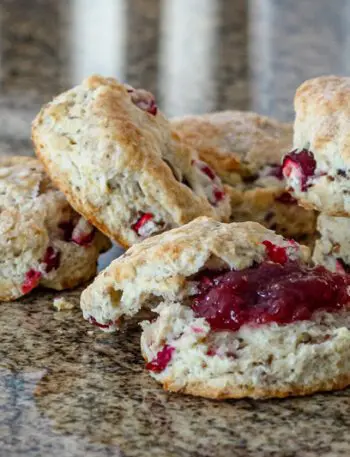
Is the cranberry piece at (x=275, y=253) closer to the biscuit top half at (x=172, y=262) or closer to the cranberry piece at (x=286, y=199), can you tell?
the biscuit top half at (x=172, y=262)

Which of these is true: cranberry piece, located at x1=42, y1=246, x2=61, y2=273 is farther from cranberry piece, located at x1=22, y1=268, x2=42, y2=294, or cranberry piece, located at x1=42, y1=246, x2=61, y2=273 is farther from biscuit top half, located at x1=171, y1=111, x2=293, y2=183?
biscuit top half, located at x1=171, y1=111, x2=293, y2=183

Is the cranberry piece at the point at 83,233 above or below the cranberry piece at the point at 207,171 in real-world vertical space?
below

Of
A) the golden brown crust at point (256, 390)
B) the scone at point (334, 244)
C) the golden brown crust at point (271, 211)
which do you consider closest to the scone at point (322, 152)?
the scone at point (334, 244)

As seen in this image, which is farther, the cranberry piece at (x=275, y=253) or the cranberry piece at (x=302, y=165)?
the cranberry piece at (x=302, y=165)

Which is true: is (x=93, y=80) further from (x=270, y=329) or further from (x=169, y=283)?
(x=270, y=329)

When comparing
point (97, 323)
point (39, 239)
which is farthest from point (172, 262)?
point (39, 239)

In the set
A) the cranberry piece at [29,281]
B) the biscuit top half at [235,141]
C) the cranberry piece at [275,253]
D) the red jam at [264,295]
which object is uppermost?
the biscuit top half at [235,141]

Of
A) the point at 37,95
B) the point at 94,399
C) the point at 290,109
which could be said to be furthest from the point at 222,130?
the point at 37,95

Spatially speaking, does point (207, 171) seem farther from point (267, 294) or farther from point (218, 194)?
point (267, 294)
